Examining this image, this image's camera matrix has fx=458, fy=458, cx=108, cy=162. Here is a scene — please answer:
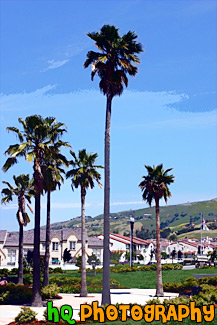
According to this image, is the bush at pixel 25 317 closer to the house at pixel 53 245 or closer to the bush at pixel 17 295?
the bush at pixel 17 295

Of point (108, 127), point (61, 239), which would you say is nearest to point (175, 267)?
point (61, 239)

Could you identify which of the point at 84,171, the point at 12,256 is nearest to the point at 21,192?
the point at 84,171

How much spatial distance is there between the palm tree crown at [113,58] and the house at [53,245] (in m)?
74.5

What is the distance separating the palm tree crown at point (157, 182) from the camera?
40.7m

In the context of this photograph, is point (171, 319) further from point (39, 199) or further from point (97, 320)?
point (39, 199)

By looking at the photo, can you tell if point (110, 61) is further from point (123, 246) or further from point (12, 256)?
point (123, 246)

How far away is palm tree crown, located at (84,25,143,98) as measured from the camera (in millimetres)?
28031

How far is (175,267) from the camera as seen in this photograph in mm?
80438

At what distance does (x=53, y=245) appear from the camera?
105000 millimetres

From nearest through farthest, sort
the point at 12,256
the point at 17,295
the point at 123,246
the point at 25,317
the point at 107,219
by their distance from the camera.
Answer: the point at 25,317 → the point at 107,219 → the point at 17,295 → the point at 12,256 → the point at 123,246

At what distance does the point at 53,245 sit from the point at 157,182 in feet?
225

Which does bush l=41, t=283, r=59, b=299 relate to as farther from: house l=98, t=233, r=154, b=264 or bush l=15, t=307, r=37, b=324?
house l=98, t=233, r=154, b=264

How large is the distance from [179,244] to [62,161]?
143 meters

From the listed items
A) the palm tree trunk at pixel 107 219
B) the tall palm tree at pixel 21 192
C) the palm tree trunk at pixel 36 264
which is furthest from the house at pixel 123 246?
the palm tree trunk at pixel 107 219
